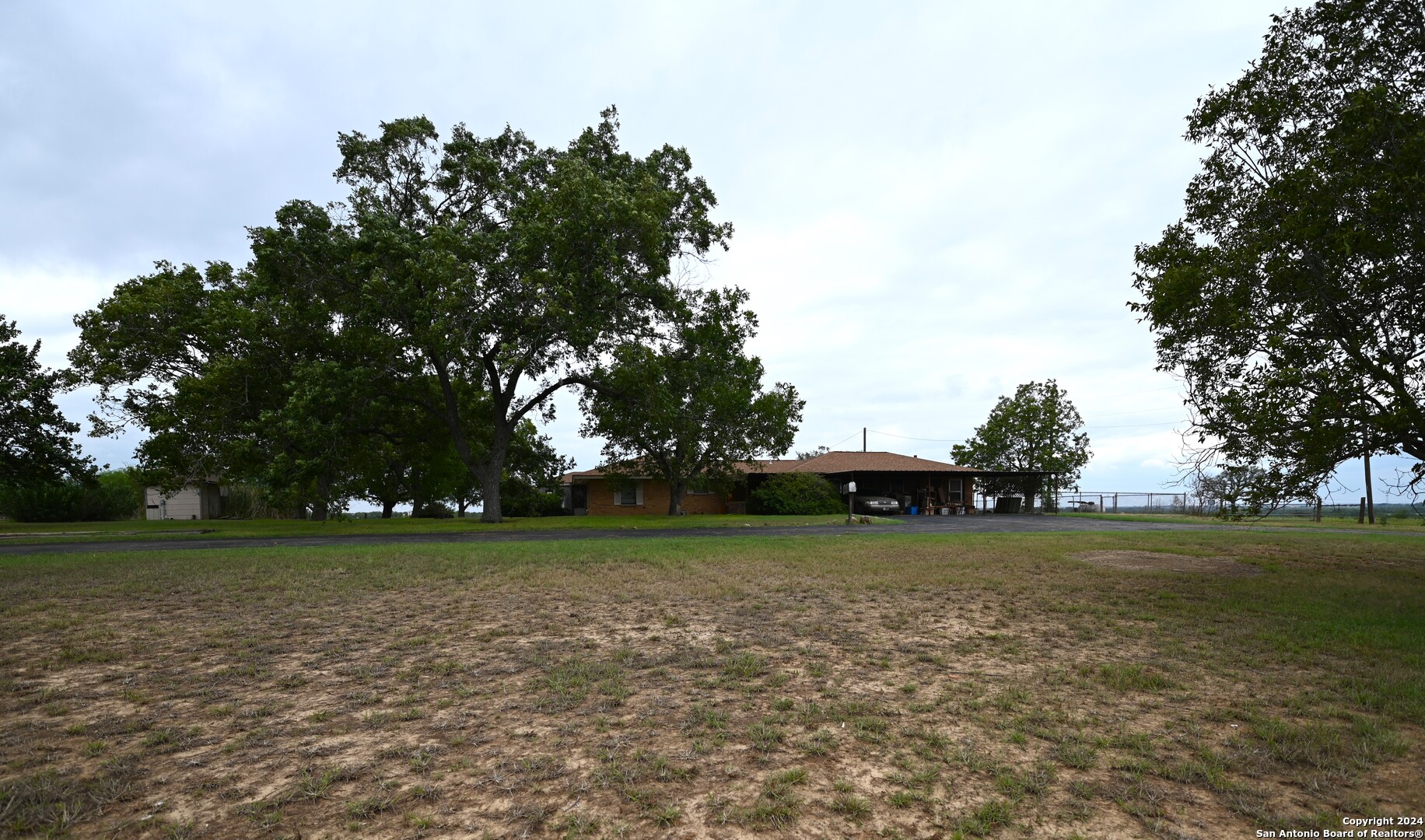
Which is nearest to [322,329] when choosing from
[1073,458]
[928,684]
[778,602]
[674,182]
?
[674,182]

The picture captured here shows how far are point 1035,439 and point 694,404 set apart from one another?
96.3 ft

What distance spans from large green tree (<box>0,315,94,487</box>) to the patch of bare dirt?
3393cm

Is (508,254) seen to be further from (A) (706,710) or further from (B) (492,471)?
(A) (706,710)

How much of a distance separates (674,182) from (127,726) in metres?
24.6

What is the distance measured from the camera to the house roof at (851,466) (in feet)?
126

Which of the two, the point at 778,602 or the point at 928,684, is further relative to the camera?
the point at 778,602

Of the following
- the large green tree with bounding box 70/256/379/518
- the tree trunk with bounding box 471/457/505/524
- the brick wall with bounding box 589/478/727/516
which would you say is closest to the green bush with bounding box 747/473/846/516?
the brick wall with bounding box 589/478/727/516

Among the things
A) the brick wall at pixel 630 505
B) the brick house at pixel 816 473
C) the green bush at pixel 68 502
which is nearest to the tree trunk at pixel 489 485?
the brick house at pixel 816 473

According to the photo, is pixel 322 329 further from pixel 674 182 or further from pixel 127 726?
pixel 127 726

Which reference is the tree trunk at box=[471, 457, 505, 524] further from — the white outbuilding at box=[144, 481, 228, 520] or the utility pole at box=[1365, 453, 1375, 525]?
the utility pole at box=[1365, 453, 1375, 525]

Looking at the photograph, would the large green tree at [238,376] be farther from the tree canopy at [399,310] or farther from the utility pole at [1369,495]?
the utility pole at [1369,495]

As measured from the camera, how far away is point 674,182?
85.5 feet

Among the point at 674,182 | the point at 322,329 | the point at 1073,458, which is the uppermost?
the point at 674,182

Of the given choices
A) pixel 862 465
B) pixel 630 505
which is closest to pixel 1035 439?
pixel 862 465
